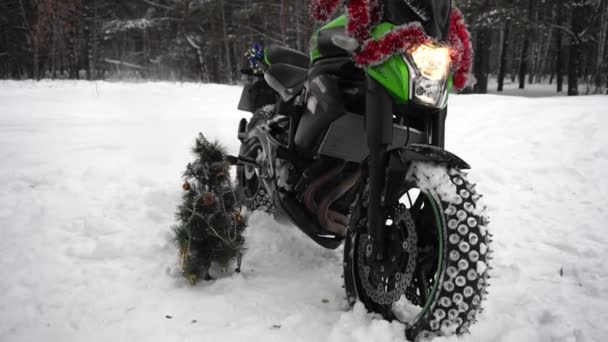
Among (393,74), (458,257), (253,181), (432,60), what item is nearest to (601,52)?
(253,181)

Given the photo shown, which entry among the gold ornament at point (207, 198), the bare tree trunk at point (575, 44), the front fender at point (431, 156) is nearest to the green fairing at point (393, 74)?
the front fender at point (431, 156)

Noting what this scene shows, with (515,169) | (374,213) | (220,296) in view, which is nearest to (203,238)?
(220,296)

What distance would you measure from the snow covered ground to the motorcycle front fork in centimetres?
45

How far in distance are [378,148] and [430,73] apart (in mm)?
422

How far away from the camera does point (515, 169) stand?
4.73m

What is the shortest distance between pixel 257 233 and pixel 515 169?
3223 millimetres

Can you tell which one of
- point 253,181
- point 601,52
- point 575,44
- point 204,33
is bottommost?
point 253,181

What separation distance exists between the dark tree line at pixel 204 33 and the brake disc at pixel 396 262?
54.9 feet

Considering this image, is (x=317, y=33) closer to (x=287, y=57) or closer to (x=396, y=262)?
(x=287, y=57)

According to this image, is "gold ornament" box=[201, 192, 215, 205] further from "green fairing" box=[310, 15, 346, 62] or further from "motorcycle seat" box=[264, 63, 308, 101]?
"green fairing" box=[310, 15, 346, 62]

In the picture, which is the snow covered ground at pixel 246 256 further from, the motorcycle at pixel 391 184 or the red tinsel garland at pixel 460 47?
the red tinsel garland at pixel 460 47

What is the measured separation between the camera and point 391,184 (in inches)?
73.9

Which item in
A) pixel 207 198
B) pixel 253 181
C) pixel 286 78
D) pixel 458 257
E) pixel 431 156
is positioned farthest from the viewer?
pixel 253 181

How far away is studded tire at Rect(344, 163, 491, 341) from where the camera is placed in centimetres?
163
